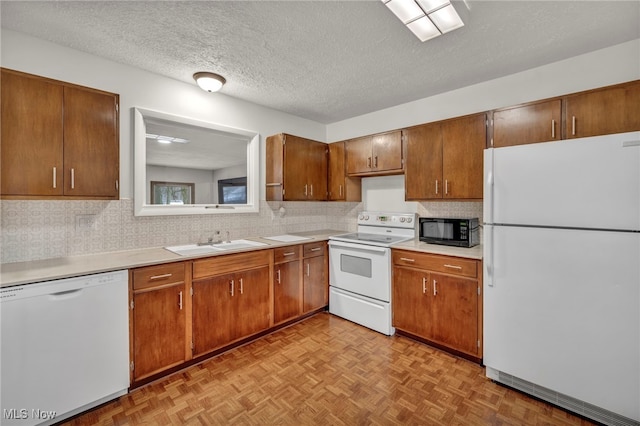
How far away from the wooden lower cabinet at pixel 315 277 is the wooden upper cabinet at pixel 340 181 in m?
0.76

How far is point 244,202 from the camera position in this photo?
334 centimetres

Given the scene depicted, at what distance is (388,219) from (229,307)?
2129 mm

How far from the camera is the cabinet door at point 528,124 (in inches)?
87.0

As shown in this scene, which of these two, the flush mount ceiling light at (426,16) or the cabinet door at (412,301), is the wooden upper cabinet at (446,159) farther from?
the flush mount ceiling light at (426,16)

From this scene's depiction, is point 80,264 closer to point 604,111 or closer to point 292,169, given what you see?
point 292,169

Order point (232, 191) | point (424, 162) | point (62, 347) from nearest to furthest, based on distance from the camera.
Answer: point (62, 347)
point (424, 162)
point (232, 191)

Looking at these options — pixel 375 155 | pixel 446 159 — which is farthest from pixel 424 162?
pixel 375 155

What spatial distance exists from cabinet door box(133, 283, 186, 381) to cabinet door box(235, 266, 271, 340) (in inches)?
18.1

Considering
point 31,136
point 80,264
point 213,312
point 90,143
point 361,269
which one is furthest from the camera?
point 361,269

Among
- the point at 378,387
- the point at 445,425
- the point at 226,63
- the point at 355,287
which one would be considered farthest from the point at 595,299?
the point at 226,63

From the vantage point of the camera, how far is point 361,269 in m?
3.09

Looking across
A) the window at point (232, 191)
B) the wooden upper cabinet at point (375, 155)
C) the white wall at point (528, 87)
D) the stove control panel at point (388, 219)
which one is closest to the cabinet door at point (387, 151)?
the wooden upper cabinet at point (375, 155)

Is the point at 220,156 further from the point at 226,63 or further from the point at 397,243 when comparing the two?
the point at 397,243

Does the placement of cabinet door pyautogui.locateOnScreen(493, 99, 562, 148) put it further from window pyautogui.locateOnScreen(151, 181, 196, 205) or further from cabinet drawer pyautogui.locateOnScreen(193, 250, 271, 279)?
window pyautogui.locateOnScreen(151, 181, 196, 205)
